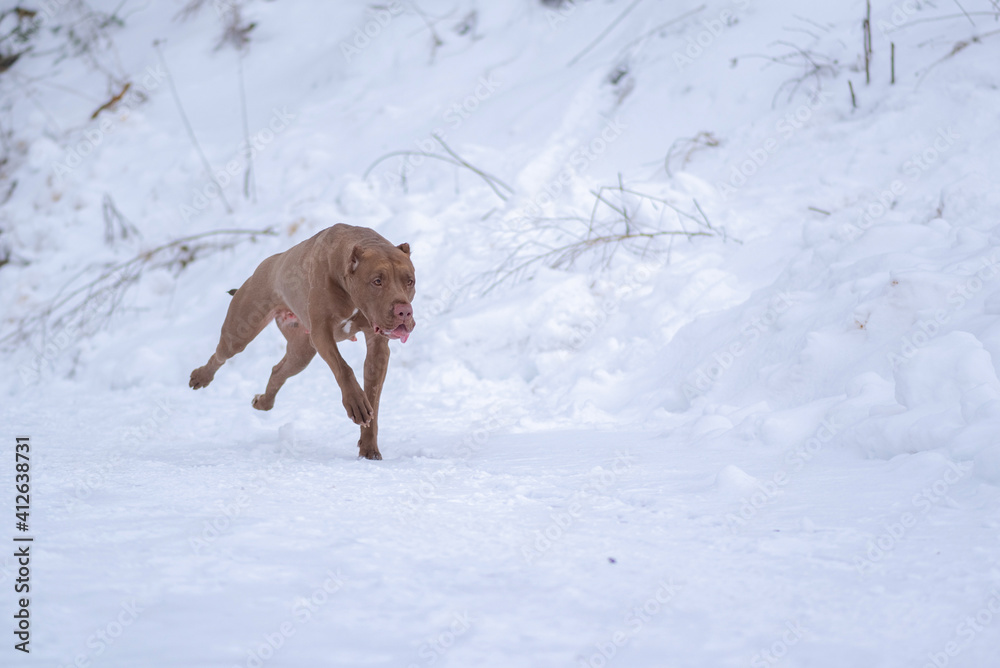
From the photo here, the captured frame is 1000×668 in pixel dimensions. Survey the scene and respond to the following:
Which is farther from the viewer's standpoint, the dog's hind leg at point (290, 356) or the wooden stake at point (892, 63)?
the wooden stake at point (892, 63)

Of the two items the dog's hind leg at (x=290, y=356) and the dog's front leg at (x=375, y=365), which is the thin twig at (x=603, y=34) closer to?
the dog's hind leg at (x=290, y=356)

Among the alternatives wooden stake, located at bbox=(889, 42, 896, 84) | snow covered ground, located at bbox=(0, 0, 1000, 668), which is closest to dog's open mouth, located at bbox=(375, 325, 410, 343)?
snow covered ground, located at bbox=(0, 0, 1000, 668)

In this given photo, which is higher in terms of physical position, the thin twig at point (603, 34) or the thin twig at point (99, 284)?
the thin twig at point (603, 34)

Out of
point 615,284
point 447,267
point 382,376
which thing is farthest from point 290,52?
point 382,376

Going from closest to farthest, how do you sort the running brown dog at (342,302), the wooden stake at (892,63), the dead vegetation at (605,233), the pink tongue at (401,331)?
1. the pink tongue at (401,331)
2. the running brown dog at (342,302)
3. the dead vegetation at (605,233)
4. the wooden stake at (892,63)

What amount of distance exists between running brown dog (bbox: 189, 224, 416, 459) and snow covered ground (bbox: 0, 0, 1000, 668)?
15.0 inches

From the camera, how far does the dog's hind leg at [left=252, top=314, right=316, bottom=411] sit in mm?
4754

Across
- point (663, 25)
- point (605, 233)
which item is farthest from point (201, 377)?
point (663, 25)

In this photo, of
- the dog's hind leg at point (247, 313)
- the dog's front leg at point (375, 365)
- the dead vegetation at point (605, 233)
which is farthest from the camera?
the dead vegetation at point (605, 233)

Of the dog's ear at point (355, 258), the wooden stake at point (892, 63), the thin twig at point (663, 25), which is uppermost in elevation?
the dog's ear at point (355, 258)

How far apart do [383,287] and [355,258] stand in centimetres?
22

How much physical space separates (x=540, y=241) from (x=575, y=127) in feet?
5.99

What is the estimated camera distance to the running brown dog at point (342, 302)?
3.49 metres

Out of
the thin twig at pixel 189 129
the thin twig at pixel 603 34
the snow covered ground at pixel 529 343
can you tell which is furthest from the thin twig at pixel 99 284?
the thin twig at pixel 603 34
